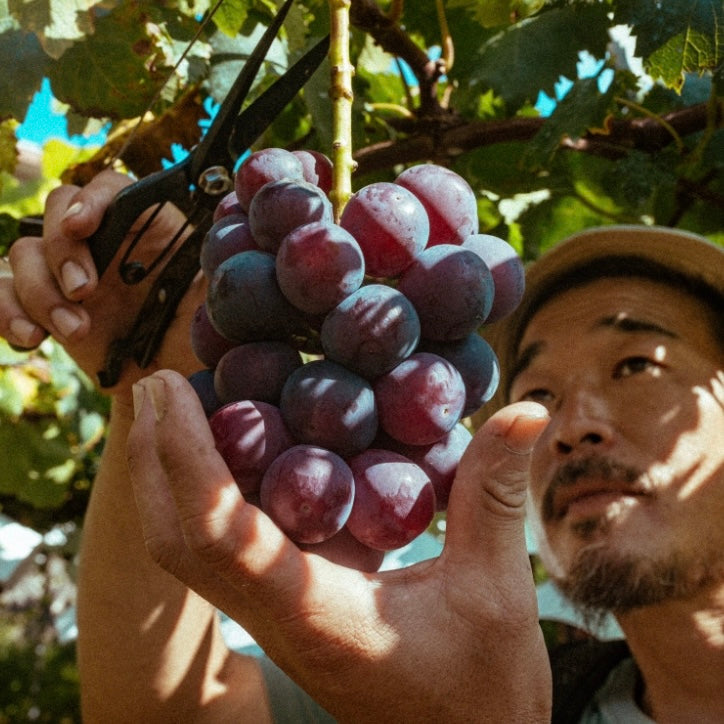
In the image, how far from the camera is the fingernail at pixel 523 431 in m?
0.76

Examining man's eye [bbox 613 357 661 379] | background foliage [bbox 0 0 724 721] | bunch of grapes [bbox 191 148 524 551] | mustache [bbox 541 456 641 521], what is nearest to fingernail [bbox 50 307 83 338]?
background foliage [bbox 0 0 724 721]

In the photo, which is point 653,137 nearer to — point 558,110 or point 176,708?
point 558,110

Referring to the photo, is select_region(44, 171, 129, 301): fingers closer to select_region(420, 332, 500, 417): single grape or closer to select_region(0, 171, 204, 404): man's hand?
select_region(0, 171, 204, 404): man's hand

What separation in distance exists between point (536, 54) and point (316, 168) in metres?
0.88

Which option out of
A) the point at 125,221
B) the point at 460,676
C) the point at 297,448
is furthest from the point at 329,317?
the point at 125,221

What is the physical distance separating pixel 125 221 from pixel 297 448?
1.87 ft

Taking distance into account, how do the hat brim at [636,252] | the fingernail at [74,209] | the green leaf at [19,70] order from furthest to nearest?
the hat brim at [636,252] → the green leaf at [19,70] → the fingernail at [74,209]

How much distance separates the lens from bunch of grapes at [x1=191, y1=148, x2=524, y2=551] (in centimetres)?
76

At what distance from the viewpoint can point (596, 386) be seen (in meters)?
1.88

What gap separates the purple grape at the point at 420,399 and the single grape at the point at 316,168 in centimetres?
29

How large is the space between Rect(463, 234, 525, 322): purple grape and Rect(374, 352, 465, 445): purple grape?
12cm

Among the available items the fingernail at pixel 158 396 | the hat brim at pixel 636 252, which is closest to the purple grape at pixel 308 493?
the fingernail at pixel 158 396

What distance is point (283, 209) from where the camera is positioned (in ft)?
2.73

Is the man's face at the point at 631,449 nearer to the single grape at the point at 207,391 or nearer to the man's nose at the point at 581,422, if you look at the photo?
the man's nose at the point at 581,422
